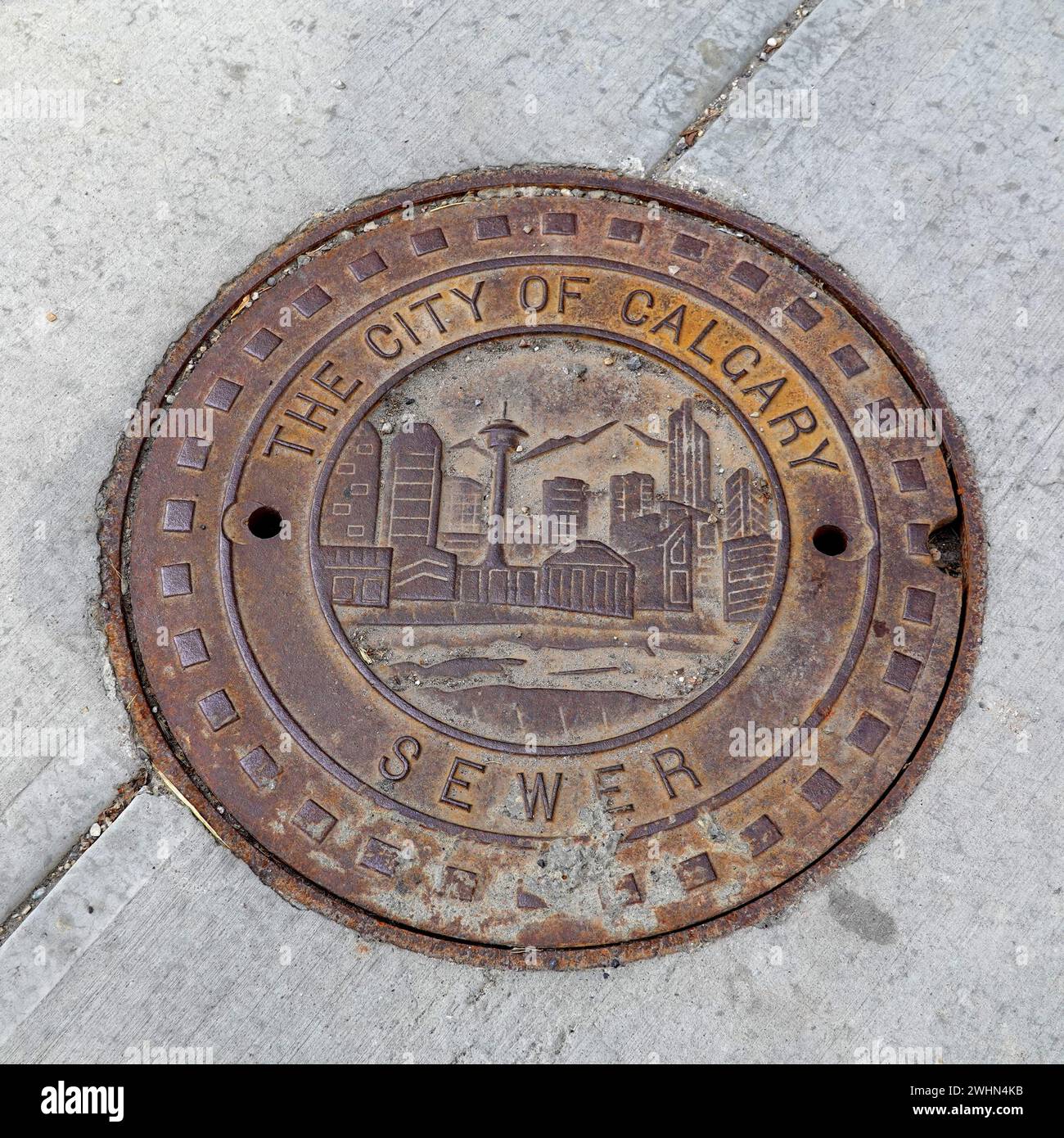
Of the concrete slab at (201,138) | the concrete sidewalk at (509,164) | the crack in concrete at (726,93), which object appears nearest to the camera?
the concrete sidewalk at (509,164)

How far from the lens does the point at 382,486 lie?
7.91 feet

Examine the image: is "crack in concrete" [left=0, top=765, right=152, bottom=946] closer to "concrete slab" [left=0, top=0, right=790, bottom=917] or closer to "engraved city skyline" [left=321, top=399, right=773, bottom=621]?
"concrete slab" [left=0, top=0, right=790, bottom=917]

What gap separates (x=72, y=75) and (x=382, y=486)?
168 cm

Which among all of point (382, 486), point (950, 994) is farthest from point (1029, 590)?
point (382, 486)

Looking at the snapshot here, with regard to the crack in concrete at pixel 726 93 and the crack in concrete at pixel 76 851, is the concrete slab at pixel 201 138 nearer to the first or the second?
the crack in concrete at pixel 726 93

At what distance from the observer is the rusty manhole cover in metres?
2.20

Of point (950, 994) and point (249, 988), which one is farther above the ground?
point (950, 994)

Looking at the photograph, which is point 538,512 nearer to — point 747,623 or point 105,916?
point 747,623

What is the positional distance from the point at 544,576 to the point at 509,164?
1263mm

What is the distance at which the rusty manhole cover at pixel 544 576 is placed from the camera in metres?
2.20

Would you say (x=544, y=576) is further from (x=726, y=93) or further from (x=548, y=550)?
(x=726, y=93)

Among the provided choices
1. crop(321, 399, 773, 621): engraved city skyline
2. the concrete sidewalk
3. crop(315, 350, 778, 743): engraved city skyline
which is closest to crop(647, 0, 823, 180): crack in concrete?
the concrete sidewalk

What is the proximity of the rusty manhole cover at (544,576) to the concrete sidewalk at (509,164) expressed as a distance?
0.11m

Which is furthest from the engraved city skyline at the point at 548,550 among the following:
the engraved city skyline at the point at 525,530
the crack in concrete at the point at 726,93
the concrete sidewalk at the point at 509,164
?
the crack in concrete at the point at 726,93
